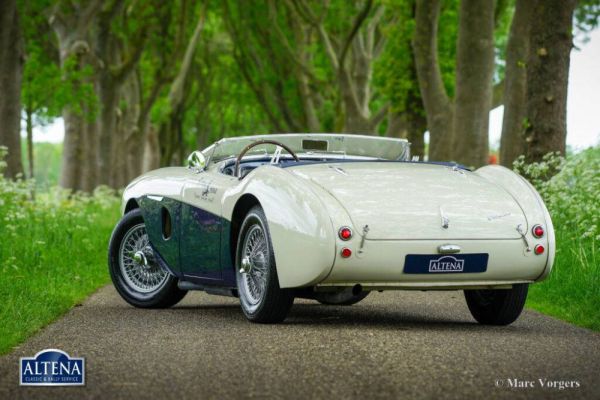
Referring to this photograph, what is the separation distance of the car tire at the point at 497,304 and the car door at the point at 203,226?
1.80 meters

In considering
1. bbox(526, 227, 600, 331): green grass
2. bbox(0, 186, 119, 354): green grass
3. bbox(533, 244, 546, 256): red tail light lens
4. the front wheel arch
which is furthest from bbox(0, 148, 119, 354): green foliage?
bbox(526, 227, 600, 331): green grass

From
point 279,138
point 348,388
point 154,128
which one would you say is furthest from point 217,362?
point 154,128

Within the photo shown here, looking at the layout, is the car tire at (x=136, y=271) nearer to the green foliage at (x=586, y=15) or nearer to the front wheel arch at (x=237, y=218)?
the front wheel arch at (x=237, y=218)

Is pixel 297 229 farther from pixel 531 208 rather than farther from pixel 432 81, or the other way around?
pixel 432 81

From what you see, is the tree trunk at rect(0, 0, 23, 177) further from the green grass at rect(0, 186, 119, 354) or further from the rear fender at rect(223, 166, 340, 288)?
the rear fender at rect(223, 166, 340, 288)

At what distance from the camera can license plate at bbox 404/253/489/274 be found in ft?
22.0

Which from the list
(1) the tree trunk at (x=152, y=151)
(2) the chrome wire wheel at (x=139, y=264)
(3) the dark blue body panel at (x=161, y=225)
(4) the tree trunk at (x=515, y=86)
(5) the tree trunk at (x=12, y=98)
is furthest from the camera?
(1) the tree trunk at (x=152, y=151)

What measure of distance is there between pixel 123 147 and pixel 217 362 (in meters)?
28.3

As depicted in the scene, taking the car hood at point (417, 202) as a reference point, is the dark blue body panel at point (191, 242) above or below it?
below

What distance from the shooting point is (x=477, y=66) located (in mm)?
18391

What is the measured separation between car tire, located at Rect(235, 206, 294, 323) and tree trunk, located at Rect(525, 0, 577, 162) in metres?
7.86

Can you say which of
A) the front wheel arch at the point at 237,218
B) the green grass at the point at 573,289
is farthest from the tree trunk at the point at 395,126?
the front wheel arch at the point at 237,218

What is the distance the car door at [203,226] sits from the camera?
7758mm

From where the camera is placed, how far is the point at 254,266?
7215 mm
